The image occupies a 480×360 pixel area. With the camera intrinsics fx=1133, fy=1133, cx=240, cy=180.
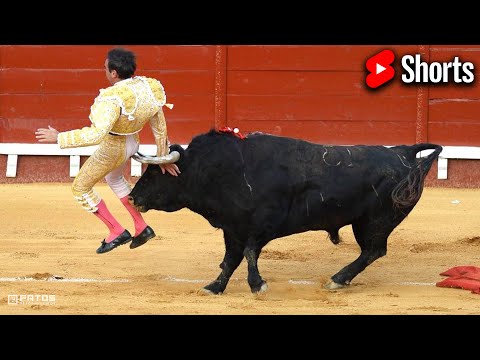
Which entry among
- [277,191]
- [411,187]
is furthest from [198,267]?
[411,187]

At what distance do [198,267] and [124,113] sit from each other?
52.3 inches

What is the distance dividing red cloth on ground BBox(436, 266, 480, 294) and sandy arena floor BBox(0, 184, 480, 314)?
3.0 inches

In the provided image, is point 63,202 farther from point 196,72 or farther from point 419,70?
point 419,70

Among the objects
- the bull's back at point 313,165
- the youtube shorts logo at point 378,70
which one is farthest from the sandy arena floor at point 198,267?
the youtube shorts logo at point 378,70

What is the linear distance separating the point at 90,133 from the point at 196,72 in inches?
220

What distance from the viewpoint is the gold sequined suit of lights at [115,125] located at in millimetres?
5734

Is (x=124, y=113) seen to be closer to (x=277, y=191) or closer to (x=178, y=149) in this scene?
(x=178, y=149)

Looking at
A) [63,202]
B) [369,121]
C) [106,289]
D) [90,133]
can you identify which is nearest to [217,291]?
[106,289]

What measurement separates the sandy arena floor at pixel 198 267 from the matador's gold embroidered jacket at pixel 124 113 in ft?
2.63

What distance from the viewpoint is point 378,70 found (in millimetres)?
11125

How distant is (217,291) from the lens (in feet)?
19.3

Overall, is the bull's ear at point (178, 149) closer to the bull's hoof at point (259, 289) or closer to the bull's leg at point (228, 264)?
the bull's leg at point (228, 264)

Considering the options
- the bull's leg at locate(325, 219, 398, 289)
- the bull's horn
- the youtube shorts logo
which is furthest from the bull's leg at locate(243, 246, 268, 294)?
the youtube shorts logo

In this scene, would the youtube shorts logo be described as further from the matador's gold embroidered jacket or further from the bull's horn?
the bull's horn
